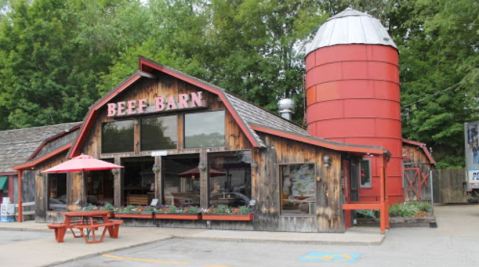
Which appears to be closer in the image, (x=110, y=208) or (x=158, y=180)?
(x=158, y=180)

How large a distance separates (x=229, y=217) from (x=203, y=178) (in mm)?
1654

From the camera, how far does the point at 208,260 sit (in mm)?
10172

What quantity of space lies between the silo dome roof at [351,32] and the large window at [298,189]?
19.6ft

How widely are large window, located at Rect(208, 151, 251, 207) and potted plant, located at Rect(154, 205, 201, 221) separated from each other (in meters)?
0.60

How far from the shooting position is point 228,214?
15.1 meters

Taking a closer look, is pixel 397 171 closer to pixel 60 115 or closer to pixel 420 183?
pixel 420 183

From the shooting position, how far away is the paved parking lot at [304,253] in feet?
31.9

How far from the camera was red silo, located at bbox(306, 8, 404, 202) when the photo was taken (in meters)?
17.8

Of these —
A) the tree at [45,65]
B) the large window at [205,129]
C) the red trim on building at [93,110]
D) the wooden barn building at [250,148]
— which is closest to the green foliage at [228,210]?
the wooden barn building at [250,148]

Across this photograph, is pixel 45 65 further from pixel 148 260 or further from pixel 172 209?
pixel 148 260

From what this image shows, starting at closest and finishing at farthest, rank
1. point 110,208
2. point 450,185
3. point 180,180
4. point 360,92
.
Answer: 1. point 180,180
2. point 110,208
3. point 360,92
4. point 450,185

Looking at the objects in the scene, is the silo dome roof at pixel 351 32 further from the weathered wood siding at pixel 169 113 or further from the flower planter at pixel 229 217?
the flower planter at pixel 229 217

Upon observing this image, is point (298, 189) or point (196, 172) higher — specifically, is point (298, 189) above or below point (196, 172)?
below

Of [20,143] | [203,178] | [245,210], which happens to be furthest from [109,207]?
[20,143]
